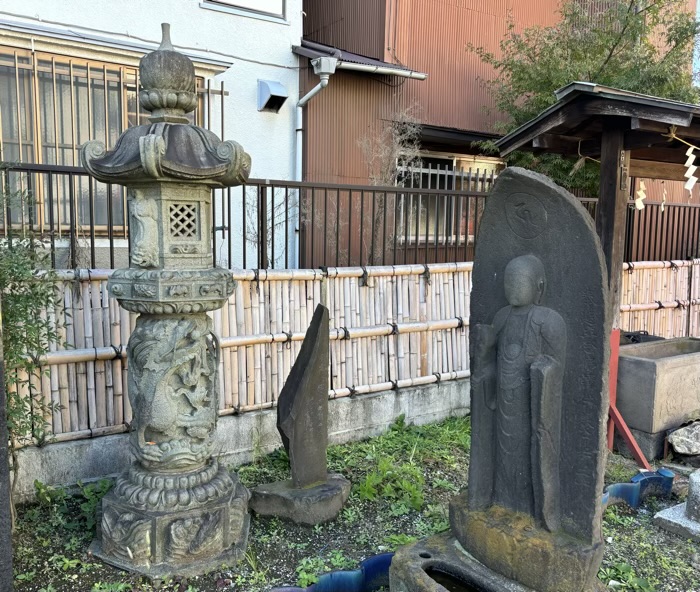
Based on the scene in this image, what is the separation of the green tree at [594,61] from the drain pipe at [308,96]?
10.9 feet

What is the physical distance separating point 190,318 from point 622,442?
15.7 feet

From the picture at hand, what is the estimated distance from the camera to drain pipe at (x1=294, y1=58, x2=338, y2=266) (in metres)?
8.53

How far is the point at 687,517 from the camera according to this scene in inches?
180

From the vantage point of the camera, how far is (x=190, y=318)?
3947 millimetres

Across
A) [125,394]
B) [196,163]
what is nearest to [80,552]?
[125,394]

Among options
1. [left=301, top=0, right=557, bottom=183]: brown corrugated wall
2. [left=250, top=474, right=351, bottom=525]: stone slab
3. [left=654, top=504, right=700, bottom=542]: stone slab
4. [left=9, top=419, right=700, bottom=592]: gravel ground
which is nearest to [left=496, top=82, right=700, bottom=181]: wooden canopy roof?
[left=9, top=419, right=700, bottom=592]: gravel ground

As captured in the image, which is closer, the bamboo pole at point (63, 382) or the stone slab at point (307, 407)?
the stone slab at point (307, 407)

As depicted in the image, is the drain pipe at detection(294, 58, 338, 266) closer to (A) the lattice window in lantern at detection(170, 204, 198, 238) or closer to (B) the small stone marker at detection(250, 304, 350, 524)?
(B) the small stone marker at detection(250, 304, 350, 524)

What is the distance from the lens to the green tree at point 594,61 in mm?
9547

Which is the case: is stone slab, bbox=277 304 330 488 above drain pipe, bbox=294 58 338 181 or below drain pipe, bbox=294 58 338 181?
below

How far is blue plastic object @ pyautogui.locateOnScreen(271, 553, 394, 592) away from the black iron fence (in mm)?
3143

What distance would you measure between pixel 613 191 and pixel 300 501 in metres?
4.36

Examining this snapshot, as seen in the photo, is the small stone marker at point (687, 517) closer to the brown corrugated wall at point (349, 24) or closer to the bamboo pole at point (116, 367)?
the bamboo pole at point (116, 367)


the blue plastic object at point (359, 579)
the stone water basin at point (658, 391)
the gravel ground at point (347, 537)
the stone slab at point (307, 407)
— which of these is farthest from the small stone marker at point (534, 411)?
the stone water basin at point (658, 391)
